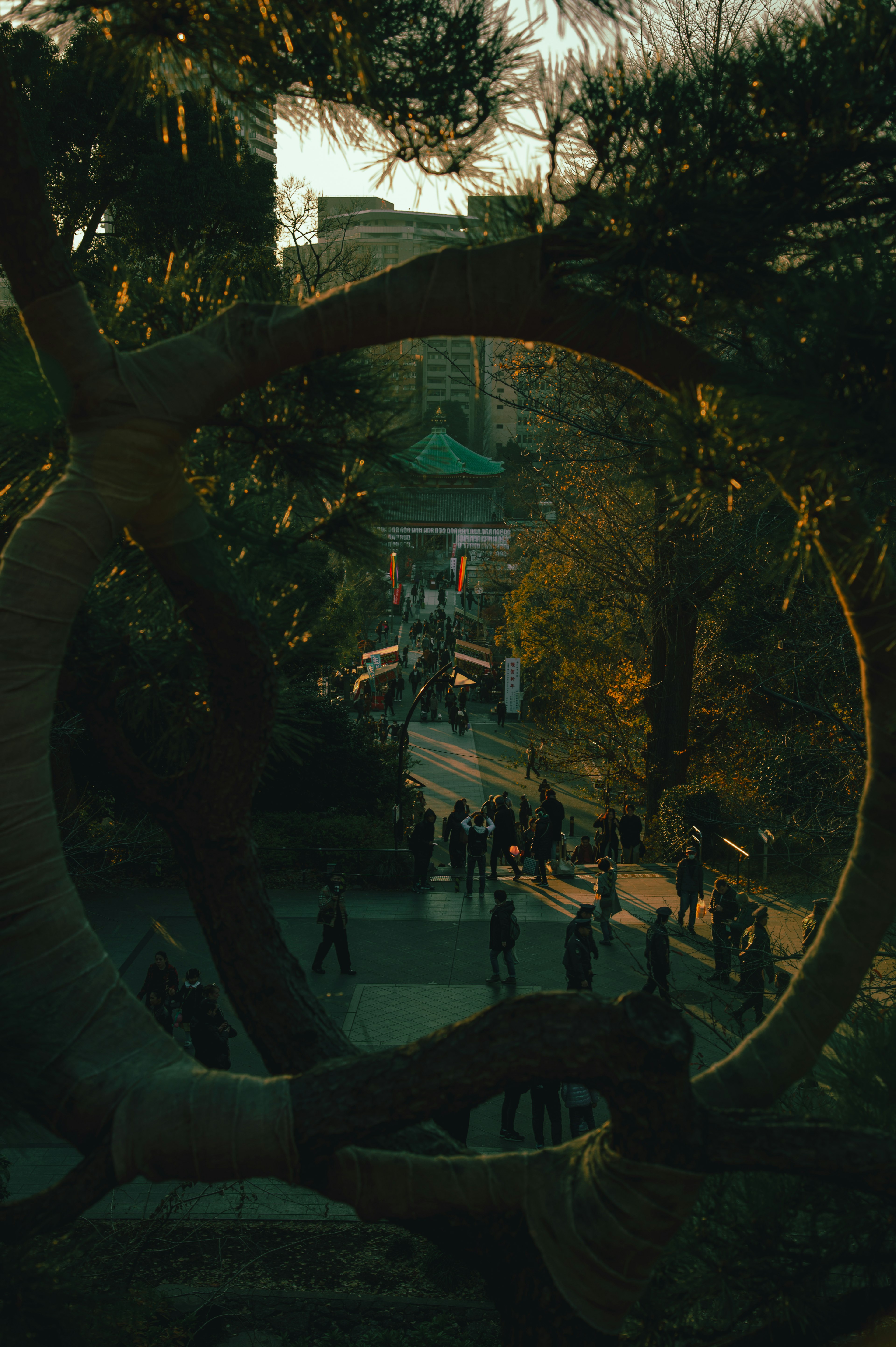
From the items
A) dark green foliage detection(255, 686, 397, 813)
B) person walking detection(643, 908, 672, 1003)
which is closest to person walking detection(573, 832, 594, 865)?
dark green foliage detection(255, 686, 397, 813)

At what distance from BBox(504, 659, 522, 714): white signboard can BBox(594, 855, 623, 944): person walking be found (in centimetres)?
1561

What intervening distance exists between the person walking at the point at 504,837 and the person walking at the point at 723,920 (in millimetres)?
4732

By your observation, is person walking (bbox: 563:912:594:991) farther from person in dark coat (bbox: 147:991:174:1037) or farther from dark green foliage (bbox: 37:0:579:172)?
dark green foliage (bbox: 37:0:579:172)

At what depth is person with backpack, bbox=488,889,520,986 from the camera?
12.1 metres

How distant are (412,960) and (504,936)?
207cm

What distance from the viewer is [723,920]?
1181cm

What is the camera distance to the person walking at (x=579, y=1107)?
8578 mm

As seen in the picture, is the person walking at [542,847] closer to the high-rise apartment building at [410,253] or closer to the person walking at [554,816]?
the person walking at [554,816]

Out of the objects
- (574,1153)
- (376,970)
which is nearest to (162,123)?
(574,1153)

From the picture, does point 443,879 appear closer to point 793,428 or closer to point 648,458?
point 648,458

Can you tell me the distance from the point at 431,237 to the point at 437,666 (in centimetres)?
3449

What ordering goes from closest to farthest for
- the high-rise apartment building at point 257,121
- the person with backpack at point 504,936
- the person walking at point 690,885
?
the high-rise apartment building at point 257,121, the person with backpack at point 504,936, the person walking at point 690,885

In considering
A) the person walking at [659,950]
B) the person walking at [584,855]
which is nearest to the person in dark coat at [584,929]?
the person walking at [659,950]

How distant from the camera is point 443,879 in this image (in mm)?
17641
